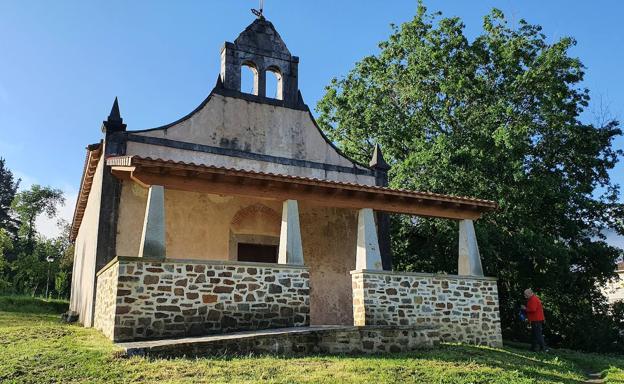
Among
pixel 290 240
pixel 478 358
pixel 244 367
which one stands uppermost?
pixel 290 240

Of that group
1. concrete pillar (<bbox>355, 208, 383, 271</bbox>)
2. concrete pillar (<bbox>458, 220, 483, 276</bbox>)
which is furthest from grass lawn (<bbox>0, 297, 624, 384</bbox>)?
concrete pillar (<bbox>458, 220, 483, 276</bbox>)

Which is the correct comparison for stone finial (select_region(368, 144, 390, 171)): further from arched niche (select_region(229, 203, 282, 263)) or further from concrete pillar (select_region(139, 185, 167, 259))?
concrete pillar (select_region(139, 185, 167, 259))

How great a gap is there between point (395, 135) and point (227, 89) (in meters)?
8.90

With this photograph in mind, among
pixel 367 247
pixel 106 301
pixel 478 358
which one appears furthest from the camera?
pixel 367 247

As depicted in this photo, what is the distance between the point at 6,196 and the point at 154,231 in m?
44.9

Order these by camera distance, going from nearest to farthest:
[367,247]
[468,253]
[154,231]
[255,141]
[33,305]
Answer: [154,231], [367,247], [468,253], [255,141], [33,305]

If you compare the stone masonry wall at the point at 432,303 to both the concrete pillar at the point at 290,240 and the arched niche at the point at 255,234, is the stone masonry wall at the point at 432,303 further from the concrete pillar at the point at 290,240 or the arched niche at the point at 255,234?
the arched niche at the point at 255,234

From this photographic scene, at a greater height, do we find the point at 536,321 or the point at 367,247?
the point at 367,247

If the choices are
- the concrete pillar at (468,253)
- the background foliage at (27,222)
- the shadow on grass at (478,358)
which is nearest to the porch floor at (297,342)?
the shadow on grass at (478,358)

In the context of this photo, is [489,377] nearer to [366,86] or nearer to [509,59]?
[509,59]

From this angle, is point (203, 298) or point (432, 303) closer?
point (203, 298)

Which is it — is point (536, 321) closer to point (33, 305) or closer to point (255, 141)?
point (255, 141)

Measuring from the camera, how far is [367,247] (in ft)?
34.6

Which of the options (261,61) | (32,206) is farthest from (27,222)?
(261,61)
